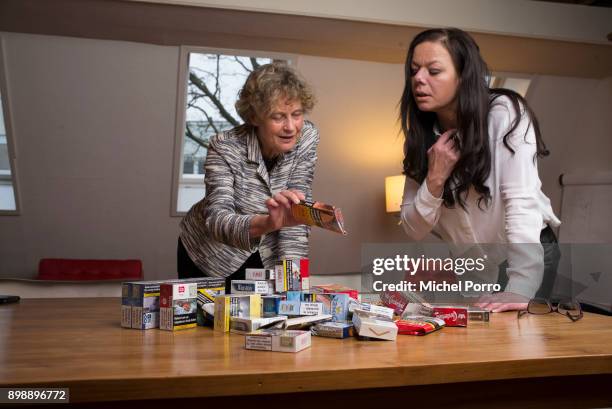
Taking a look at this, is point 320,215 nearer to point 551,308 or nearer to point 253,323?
point 253,323

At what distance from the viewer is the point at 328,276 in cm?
650

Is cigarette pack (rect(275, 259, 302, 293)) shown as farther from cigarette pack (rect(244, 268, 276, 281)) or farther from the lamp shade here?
the lamp shade

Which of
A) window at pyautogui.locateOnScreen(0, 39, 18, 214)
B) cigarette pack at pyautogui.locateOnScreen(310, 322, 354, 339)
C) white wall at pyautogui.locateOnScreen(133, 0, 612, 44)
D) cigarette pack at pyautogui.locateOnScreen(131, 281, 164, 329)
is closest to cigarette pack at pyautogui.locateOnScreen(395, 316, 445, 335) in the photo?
cigarette pack at pyautogui.locateOnScreen(310, 322, 354, 339)

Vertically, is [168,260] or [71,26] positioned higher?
[71,26]

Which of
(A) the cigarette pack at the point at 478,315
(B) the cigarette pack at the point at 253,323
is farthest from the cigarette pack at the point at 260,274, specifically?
(A) the cigarette pack at the point at 478,315

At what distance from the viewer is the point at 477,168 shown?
187 cm

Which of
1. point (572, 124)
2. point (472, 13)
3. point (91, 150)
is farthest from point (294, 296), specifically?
point (572, 124)

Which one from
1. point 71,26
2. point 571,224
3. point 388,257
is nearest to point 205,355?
point 388,257

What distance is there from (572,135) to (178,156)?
4.10m

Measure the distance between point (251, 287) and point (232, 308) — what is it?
5.3 inches

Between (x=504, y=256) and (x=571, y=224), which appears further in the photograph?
(x=571, y=224)

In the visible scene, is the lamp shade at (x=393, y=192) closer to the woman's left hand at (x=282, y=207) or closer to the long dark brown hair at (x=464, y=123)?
the long dark brown hair at (x=464, y=123)

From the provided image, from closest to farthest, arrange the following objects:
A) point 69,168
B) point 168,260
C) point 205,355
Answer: point 205,355
point 69,168
point 168,260

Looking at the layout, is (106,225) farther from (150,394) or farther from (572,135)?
(150,394)
